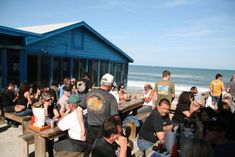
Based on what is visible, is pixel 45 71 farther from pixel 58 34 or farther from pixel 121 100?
pixel 121 100

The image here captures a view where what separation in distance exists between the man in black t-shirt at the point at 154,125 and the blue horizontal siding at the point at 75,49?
707 cm

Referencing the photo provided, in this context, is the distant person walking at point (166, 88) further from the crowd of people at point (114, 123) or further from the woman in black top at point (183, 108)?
the woman in black top at point (183, 108)

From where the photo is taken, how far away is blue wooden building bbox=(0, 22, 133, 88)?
8594 millimetres

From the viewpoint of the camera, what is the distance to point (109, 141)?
9.68ft

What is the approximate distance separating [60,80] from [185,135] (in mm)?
8462

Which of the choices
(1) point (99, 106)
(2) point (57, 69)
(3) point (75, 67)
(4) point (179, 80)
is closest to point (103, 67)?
(3) point (75, 67)

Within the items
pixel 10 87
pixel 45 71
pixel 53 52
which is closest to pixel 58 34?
pixel 53 52

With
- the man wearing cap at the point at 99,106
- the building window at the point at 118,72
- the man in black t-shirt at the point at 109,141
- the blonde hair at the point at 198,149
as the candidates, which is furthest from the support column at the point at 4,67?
the building window at the point at 118,72

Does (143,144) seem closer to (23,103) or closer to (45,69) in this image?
(23,103)

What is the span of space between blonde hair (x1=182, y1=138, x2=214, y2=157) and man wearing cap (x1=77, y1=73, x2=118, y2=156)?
6.20 ft

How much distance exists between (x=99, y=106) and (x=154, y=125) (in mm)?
1064

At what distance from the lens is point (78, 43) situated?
39.8ft

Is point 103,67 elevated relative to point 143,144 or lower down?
elevated

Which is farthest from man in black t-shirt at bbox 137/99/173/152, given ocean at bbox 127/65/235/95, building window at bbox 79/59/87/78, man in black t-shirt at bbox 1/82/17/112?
ocean at bbox 127/65/235/95
